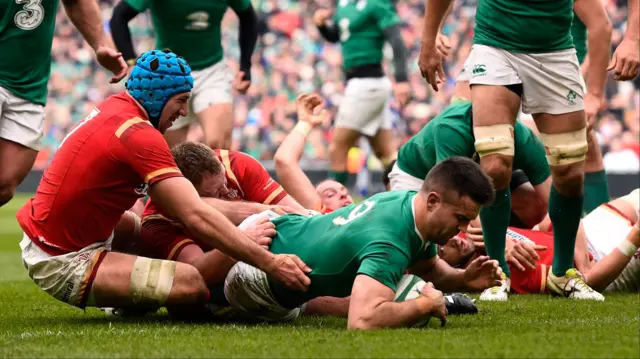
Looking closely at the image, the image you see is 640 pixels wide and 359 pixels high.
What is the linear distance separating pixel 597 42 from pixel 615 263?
1337mm

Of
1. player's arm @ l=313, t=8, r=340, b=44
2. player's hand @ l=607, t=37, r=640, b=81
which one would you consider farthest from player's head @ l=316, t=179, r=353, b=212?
player's arm @ l=313, t=8, r=340, b=44

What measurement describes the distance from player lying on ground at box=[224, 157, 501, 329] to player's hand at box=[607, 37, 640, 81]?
5.77ft

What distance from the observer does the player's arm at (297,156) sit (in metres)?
7.16

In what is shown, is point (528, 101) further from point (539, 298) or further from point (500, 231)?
point (539, 298)

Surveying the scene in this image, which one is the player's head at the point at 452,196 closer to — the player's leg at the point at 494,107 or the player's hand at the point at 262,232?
the player's hand at the point at 262,232

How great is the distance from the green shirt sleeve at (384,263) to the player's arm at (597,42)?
2423 mm

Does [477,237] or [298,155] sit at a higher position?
[298,155]

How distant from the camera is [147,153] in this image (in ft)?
16.2

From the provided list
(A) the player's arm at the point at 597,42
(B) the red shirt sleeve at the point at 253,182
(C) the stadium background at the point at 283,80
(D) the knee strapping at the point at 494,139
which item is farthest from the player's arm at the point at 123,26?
(C) the stadium background at the point at 283,80

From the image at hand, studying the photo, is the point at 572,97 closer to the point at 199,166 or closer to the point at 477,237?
the point at 477,237

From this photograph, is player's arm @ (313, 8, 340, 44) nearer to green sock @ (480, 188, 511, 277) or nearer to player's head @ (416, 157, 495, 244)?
green sock @ (480, 188, 511, 277)

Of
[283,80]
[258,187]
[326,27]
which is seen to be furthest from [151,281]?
[283,80]

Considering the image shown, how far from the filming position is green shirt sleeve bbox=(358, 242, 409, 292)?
4.46 metres

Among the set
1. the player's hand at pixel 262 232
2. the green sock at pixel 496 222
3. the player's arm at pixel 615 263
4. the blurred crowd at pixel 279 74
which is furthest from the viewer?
the blurred crowd at pixel 279 74
